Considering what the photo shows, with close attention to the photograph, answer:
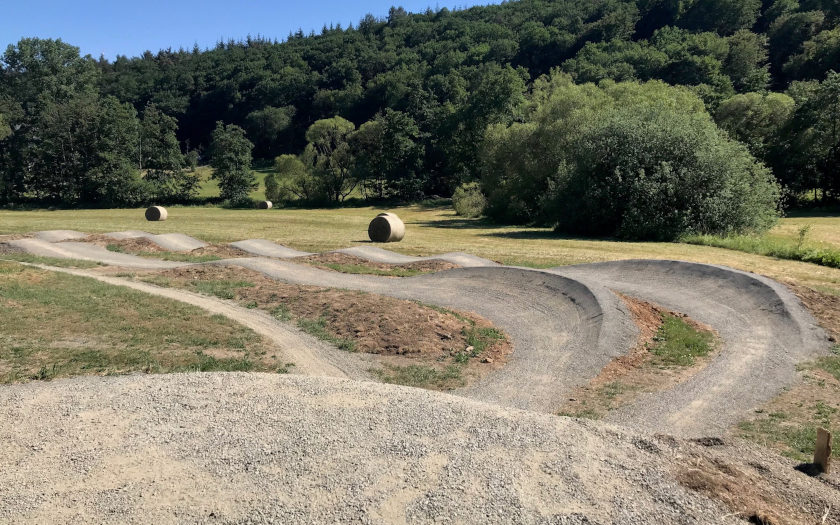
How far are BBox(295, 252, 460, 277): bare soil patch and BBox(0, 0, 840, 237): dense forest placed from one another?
14.6 m

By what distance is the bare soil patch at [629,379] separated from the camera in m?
9.02

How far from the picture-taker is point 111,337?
1173 cm

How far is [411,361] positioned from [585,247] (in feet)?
59.9

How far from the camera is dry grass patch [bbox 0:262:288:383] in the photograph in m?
10.0

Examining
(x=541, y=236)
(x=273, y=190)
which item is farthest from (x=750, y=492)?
(x=273, y=190)

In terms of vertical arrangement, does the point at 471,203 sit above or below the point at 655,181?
below

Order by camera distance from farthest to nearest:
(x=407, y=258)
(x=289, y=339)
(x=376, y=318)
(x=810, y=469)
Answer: (x=407, y=258) < (x=376, y=318) < (x=289, y=339) < (x=810, y=469)

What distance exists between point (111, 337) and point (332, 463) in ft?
25.6

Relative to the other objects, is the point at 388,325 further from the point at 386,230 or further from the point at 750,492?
the point at 386,230

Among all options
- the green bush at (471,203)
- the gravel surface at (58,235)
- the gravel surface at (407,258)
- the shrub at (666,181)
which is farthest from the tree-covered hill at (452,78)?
the gravel surface at (58,235)

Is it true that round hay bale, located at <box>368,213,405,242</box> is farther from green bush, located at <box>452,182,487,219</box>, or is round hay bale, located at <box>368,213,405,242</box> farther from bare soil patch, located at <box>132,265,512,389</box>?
green bush, located at <box>452,182,487,219</box>

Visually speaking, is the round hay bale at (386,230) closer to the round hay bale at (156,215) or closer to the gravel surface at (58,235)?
the gravel surface at (58,235)

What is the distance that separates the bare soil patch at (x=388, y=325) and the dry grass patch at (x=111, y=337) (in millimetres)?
1779

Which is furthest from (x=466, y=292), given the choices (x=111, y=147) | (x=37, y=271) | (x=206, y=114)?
(x=206, y=114)
